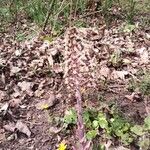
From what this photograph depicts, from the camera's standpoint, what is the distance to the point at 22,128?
307cm

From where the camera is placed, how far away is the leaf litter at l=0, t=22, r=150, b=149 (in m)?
→ 3.19

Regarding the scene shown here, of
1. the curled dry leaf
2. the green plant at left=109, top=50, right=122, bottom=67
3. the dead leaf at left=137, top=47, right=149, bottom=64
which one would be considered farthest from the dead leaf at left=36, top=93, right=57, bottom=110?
the dead leaf at left=137, top=47, right=149, bottom=64

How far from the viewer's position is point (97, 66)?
3674mm

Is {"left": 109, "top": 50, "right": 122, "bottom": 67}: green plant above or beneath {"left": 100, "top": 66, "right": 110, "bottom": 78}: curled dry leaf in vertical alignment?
above

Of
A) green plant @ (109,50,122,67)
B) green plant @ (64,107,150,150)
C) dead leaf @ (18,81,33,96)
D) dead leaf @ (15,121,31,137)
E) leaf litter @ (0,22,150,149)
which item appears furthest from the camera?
green plant @ (109,50,122,67)

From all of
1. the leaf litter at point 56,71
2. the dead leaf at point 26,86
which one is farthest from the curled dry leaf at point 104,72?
the dead leaf at point 26,86

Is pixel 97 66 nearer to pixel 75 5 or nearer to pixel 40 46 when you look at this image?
pixel 40 46

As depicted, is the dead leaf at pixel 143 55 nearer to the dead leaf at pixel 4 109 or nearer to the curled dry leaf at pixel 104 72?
the curled dry leaf at pixel 104 72

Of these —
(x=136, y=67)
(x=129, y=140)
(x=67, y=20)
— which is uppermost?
(x=67, y=20)

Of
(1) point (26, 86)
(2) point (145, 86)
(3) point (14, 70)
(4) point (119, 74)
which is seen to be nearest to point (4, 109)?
(1) point (26, 86)

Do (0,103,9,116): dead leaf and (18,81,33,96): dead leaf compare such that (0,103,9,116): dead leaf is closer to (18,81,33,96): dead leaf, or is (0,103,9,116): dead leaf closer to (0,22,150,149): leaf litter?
(0,22,150,149): leaf litter

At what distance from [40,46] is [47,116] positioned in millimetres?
1202

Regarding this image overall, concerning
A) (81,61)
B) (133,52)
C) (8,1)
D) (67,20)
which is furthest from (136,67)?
(8,1)

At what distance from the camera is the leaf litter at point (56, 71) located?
3188mm
